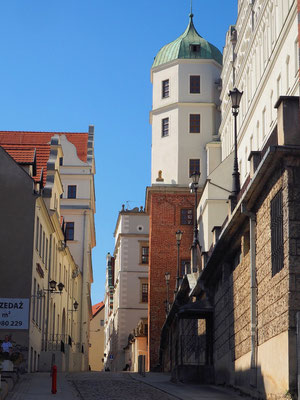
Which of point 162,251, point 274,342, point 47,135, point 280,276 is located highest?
point 47,135

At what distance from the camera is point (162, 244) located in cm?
5959

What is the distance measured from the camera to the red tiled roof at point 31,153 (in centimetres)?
4181

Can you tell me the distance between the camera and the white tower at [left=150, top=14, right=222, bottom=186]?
6166 cm

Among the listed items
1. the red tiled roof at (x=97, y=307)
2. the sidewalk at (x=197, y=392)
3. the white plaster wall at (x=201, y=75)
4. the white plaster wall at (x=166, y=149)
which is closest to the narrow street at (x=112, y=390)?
the sidewalk at (x=197, y=392)

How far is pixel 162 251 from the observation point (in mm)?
59500

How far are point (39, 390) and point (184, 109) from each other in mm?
41200

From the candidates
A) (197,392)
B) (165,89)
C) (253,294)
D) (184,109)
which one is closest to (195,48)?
(165,89)

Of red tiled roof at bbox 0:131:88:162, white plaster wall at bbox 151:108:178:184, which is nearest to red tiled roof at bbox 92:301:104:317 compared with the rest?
red tiled roof at bbox 0:131:88:162

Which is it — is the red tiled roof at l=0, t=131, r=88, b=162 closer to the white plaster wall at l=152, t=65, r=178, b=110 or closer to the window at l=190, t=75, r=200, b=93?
the white plaster wall at l=152, t=65, r=178, b=110

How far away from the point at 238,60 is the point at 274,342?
3494cm

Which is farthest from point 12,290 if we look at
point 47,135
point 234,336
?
point 47,135

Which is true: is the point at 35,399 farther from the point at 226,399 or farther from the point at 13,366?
the point at 13,366

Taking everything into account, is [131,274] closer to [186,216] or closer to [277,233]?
[186,216]

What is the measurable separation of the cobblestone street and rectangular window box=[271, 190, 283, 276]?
5.24 m
